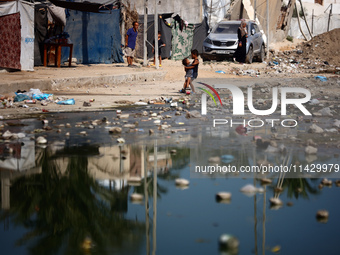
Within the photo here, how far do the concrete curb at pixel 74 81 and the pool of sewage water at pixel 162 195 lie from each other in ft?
15.4

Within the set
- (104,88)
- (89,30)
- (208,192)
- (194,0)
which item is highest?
(194,0)

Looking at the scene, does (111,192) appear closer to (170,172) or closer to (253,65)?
(170,172)

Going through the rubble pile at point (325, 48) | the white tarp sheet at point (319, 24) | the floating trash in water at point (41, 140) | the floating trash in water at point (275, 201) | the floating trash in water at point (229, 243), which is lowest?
the floating trash in water at point (229, 243)

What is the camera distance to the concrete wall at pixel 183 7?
2744 cm

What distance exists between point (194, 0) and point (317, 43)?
7679 mm

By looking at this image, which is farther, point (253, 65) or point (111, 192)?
point (253, 65)

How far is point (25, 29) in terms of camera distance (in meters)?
A: 14.1

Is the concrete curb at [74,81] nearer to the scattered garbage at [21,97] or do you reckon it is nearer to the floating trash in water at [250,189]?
the scattered garbage at [21,97]

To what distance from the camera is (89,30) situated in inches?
782

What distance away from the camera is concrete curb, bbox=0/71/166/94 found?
1115cm

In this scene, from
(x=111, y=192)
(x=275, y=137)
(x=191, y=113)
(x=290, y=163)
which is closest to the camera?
(x=111, y=192)

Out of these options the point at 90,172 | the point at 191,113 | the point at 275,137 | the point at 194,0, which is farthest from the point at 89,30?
the point at 90,172

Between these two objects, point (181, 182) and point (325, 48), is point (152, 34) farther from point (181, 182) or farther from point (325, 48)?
point (181, 182)

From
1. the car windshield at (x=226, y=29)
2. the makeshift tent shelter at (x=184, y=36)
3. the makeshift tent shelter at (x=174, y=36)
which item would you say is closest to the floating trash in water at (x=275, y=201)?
the makeshift tent shelter at (x=174, y=36)
